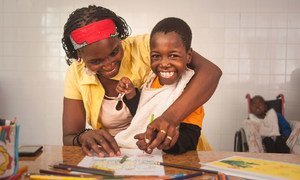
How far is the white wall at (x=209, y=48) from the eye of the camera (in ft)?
13.1

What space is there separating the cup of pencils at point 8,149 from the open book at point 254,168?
1.65 feet

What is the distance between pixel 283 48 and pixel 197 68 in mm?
2911

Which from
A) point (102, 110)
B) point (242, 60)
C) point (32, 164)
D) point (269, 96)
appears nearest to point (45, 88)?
point (242, 60)

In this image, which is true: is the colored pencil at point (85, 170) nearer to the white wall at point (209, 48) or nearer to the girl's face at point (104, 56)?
the girl's face at point (104, 56)

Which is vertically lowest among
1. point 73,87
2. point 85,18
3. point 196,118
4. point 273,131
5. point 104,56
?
point 273,131

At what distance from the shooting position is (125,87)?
1.37m

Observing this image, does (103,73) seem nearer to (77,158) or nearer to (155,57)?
(155,57)

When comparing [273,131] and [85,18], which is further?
[273,131]

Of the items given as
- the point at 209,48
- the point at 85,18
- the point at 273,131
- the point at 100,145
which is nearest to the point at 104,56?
the point at 85,18

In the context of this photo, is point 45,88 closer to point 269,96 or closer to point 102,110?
point 269,96

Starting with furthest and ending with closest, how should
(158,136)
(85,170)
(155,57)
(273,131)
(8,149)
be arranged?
(273,131)
(155,57)
(158,136)
(85,170)
(8,149)

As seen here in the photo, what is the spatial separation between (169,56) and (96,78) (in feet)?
1.04

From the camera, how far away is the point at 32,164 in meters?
1.04

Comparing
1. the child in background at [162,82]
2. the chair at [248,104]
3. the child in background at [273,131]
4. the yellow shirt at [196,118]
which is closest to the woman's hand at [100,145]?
the child in background at [162,82]
